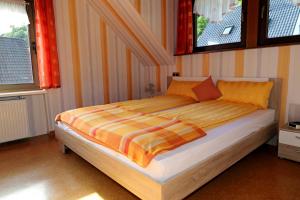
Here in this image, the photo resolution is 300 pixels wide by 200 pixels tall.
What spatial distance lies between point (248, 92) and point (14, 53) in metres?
3.34

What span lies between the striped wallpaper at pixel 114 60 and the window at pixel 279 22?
0.56 feet

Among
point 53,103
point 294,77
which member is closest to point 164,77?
point 53,103

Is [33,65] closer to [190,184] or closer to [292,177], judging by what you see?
[190,184]

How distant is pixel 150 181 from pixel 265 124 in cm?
173

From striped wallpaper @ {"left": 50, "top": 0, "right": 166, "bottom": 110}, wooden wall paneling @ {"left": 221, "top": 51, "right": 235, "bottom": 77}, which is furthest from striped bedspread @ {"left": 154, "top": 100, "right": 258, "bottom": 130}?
striped wallpaper @ {"left": 50, "top": 0, "right": 166, "bottom": 110}

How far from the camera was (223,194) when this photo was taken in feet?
5.87

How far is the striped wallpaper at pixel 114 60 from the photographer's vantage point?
2814mm

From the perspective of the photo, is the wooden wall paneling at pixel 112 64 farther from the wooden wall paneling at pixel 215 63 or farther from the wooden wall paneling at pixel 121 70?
the wooden wall paneling at pixel 215 63

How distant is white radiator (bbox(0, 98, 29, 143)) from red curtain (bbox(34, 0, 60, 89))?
16.4 inches

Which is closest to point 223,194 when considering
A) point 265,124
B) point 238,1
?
point 265,124

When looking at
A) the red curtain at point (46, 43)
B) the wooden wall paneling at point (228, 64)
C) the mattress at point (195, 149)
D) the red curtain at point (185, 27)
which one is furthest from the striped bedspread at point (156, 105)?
the red curtain at point (46, 43)

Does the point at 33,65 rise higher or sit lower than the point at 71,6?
lower

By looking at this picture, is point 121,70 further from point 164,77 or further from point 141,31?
point 141,31

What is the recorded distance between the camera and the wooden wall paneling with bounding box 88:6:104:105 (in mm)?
3611
